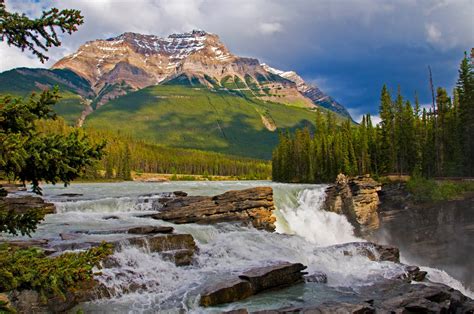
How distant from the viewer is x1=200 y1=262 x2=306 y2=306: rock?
17.8 m

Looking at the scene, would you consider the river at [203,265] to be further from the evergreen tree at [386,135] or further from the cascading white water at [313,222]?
the evergreen tree at [386,135]

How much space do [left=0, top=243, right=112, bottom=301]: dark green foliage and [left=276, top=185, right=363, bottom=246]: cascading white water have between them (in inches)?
1509

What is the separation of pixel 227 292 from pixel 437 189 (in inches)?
1575

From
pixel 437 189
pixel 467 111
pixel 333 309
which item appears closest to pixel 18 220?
pixel 333 309

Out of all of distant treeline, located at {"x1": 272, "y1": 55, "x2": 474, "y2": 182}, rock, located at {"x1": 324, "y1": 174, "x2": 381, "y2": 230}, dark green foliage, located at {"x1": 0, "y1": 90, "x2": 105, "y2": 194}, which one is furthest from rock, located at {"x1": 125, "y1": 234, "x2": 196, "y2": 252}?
distant treeline, located at {"x1": 272, "y1": 55, "x2": 474, "y2": 182}

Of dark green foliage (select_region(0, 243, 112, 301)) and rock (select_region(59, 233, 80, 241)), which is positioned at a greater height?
dark green foliage (select_region(0, 243, 112, 301))

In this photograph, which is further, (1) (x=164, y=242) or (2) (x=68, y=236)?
(2) (x=68, y=236)

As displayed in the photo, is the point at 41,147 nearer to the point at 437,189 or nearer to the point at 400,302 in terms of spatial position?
the point at 400,302

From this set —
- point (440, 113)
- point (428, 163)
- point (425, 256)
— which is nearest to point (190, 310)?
point (425, 256)

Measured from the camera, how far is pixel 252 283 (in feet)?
63.7

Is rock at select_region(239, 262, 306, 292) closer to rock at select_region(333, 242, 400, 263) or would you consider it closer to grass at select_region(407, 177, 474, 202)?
rock at select_region(333, 242, 400, 263)

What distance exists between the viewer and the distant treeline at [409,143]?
62.7m

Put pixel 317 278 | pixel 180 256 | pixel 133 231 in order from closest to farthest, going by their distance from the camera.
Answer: pixel 317 278
pixel 180 256
pixel 133 231

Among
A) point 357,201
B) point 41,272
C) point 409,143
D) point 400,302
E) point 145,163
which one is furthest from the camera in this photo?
point 145,163
